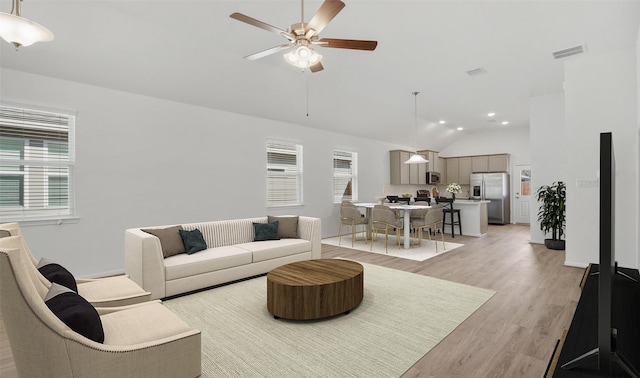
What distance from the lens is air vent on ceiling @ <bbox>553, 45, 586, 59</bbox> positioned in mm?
4234

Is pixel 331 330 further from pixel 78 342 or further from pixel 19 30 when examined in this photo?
pixel 19 30

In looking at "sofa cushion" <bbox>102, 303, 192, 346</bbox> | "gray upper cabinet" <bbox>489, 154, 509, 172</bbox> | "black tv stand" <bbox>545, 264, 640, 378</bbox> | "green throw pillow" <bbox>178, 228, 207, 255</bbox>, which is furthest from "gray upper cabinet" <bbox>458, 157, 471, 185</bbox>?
"sofa cushion" <bbox>102, 303, 192, 346</bbox>

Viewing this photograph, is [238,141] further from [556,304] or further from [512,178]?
[512,178]

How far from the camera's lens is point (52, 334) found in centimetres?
142

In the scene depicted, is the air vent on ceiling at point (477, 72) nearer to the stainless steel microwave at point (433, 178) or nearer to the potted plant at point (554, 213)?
the potted plant at point (554, 213)

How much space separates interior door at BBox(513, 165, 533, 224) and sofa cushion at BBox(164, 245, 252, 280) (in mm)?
9433

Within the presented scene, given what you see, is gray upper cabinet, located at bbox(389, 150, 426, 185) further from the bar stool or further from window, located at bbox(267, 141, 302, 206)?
window, located at bbox(267, 141, 302, 206)

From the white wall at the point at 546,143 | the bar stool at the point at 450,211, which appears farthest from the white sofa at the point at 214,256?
the white wall at the point at 546,143

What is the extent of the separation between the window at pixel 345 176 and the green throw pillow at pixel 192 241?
430 centimetres

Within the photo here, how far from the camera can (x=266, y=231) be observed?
479 cm

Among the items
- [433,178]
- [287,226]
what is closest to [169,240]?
[287,226]

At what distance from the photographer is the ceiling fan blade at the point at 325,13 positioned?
221cm

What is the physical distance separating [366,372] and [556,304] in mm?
2472

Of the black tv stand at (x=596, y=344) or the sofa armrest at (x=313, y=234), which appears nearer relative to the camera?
the black tv stand at (x=596, y=344)
